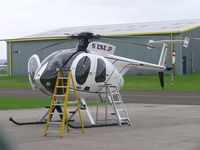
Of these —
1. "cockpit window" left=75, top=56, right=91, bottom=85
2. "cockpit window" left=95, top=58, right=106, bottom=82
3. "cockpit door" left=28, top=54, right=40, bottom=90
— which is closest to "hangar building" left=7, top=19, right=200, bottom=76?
"cockpit door" left=28, top=54, right=40, bottom=90

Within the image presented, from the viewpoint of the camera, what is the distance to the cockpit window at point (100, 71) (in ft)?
43.8

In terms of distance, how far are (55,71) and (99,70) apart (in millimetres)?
1538

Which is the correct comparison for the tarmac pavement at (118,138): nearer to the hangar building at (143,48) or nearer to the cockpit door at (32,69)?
the cockpit door at (32,69)

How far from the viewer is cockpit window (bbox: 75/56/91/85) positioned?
12.8m

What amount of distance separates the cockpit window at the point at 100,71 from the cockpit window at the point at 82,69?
0.41 metres

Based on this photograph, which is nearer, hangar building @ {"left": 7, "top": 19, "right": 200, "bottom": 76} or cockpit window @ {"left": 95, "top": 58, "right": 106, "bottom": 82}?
cockpit window @ {"left": 95, "top": 58, "right": 106, "bottom": 82}

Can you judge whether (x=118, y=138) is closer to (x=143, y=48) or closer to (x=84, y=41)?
(x=84, y=41)

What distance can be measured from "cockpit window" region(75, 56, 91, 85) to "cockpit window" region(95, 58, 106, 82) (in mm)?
414

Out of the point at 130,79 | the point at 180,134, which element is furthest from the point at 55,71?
the point at 130,79

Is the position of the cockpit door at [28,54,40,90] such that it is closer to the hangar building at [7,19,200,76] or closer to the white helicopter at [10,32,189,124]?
the white helicopter at [10,32,189,124]

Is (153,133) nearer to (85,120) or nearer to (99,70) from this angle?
(99,70)

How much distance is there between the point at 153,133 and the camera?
11016mm

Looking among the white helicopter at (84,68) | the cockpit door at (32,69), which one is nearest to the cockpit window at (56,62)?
the white helicopter at (84,68)

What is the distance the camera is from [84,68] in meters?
12.9
